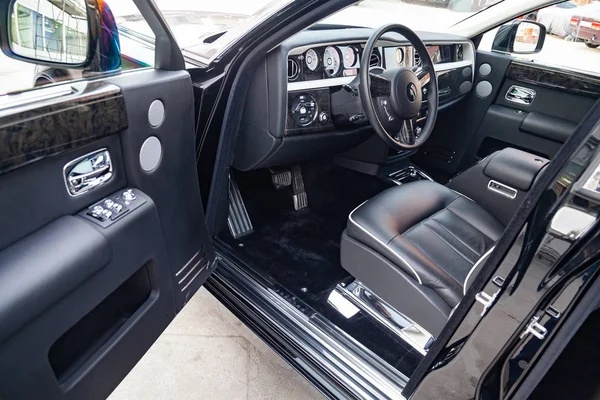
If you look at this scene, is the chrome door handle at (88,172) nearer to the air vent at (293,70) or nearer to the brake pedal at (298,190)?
the air vent at (293,70)

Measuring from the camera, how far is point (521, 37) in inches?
86.3

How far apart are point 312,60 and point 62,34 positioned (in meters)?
0.86

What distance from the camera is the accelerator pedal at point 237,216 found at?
1.92 meters

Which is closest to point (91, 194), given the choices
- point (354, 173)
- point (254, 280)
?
point (254, 280)

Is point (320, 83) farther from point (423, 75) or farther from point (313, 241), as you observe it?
point (313, 241)

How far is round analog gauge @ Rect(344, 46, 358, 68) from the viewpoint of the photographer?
1694mm

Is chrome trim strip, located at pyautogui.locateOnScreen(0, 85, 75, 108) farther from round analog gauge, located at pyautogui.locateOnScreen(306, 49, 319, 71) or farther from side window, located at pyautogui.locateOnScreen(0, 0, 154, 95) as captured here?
round analog gauge, located at pyautogui.locateOnScreen(306, 49, 319, 71)

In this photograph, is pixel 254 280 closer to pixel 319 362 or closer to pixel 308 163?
pixel 319 362

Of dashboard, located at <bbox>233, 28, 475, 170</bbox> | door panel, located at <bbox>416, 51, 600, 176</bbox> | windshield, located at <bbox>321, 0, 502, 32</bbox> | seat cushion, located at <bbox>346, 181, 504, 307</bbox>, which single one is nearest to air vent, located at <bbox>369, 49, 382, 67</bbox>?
dashboard, located at <bbox>233, 28, 475, 170</bbox>

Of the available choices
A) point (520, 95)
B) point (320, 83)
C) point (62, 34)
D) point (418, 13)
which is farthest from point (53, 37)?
point (418, 13)

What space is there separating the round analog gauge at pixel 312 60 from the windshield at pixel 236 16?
0.16 m

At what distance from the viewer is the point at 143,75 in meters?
1.02

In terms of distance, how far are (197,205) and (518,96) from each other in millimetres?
1811

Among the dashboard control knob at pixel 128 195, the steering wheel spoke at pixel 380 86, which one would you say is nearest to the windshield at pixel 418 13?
the steering wheel spoke at pixel 380 86
